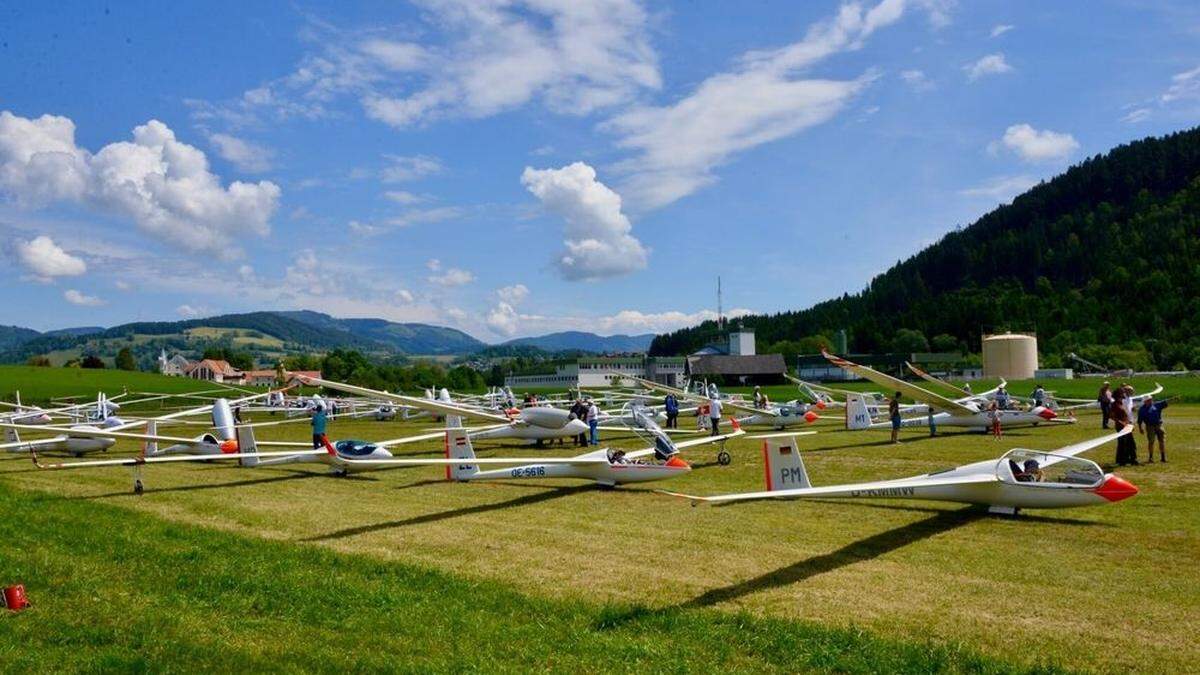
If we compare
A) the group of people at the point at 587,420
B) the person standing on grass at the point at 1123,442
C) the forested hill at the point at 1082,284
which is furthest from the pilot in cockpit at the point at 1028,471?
the forested hill at the point at 1082,284

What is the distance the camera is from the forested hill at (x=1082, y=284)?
11581 cm

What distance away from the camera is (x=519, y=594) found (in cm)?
862

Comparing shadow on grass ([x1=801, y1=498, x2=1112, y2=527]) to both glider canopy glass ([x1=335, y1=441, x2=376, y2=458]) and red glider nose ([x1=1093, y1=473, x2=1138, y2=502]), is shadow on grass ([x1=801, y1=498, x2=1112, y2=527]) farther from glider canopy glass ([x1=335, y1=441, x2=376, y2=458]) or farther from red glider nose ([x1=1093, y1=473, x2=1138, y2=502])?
glider canopy glass ([x1=335, y1=441, x2=376, y2=458])

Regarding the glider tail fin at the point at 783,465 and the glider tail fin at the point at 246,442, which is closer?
the glider tail fin at the point at 783,465

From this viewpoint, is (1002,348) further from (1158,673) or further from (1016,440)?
(1158,673)

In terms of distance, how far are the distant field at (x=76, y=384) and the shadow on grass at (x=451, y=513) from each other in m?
65.2

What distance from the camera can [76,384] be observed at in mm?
79875

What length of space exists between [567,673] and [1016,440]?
21142mm

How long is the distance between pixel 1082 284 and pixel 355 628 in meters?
178

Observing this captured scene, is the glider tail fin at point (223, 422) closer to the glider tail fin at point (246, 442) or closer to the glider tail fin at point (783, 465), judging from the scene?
the glider tail fin at point (246, 442)

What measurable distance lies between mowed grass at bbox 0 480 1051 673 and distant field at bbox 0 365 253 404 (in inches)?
2679

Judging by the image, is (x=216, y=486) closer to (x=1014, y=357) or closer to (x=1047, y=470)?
(x=1047, y=470)

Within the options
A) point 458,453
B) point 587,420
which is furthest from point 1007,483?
point 587,420

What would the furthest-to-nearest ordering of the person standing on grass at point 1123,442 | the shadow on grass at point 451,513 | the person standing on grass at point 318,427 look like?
1. the person standing on grass at point 318,427
2. the person standing on grass at point 1123,442
3. the shadow on grass at point 451,513
